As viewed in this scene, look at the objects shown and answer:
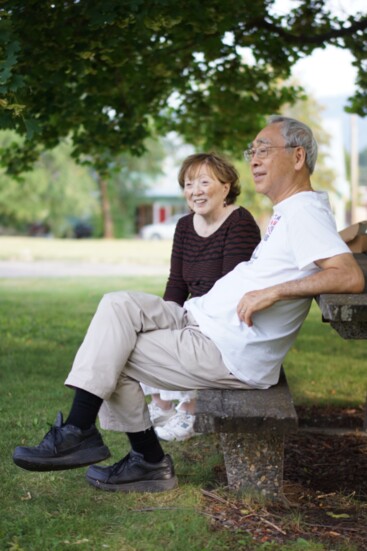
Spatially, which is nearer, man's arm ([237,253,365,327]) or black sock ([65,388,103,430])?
man's arm ([237,253,365,327])

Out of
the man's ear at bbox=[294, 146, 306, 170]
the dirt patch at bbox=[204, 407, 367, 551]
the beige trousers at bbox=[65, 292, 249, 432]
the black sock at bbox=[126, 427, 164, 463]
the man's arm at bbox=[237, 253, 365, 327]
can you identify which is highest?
the man's ear at bbox=[294, 146, 306, 170]

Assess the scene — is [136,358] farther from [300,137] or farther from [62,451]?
[300,137]

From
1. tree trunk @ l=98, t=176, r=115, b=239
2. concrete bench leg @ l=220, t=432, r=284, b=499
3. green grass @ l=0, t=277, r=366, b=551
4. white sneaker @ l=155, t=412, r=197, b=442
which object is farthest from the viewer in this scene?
tree trunk @ l=98, t=176, r=115, b=239

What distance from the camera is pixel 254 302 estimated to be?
3.69 m

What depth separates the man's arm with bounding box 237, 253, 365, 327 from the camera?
351 cm

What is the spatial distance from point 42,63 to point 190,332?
398 centimetres

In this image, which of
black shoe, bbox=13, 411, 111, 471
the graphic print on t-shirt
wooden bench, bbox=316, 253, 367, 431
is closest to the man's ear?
the graphic print on t-shirt

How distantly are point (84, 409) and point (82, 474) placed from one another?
2.76 feet

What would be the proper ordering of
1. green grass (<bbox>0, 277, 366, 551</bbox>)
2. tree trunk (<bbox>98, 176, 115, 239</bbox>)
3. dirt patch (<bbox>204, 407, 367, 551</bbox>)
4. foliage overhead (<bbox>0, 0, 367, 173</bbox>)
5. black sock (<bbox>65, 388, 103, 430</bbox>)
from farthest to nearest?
tree trunk (<bbox>98, 176, 115, 239</bbox>) < foliage overhead (<bbox>0, 0, 367, 173</bbox>) < black sock (<bbox>65, 388, 103, 430</bbox>) < dirt patch (<bbox>204, 407, 367, 551</bbox>) < green grass (<bbox>0, 277, 366, 551</bbox>)

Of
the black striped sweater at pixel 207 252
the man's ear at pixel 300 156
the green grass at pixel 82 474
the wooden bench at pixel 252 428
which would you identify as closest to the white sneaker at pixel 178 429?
the green grass at pixel 82 474

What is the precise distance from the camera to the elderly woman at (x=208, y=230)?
4629mm

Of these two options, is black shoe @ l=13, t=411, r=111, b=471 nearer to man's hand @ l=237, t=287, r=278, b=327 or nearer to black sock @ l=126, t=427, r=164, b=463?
black sock @ l=126, t=427, r=164, b=463

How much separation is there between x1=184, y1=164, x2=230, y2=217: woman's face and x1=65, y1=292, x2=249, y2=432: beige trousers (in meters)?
0.85

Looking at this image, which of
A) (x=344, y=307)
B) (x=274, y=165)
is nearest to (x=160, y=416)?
(x=274, y=165)
